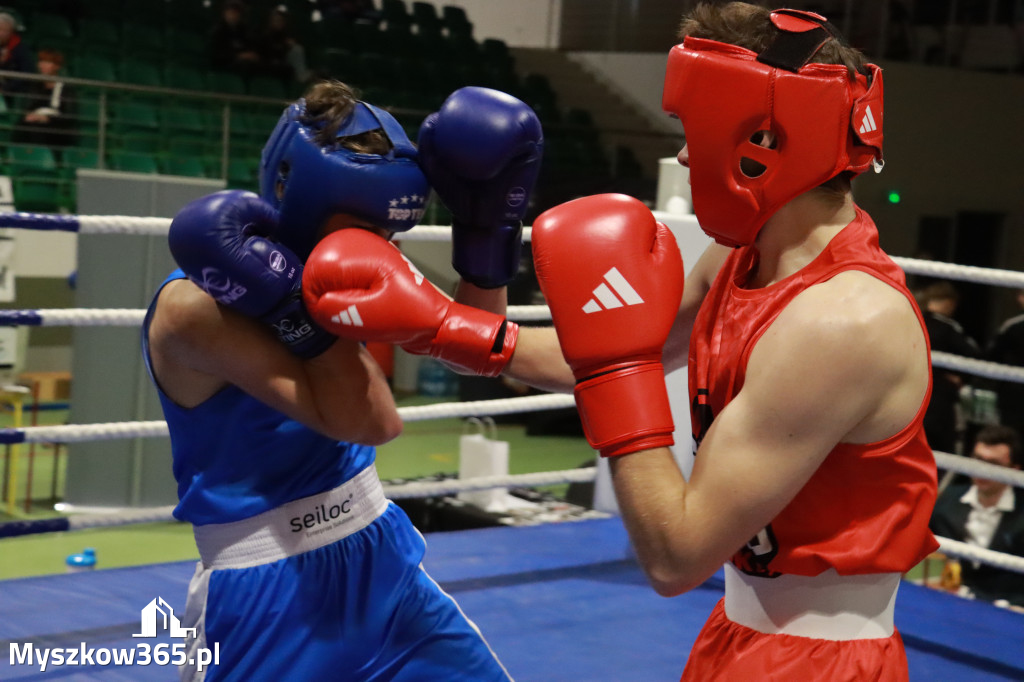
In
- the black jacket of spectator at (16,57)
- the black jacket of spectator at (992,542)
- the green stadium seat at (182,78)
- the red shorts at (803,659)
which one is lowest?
the black jacket of spectator at (992,542)

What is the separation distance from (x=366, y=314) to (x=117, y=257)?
3.57 m

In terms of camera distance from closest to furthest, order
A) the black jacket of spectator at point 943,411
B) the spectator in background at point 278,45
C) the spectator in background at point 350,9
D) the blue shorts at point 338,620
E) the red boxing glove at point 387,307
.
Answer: the red boxing glove at point 387,307 < the blue shorts at point 338,620 < the black jacket of spectator at point 943,411 < the spectator in background at point 278,45 < the spectator in background at point 350,9

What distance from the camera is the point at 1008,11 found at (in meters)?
9.03

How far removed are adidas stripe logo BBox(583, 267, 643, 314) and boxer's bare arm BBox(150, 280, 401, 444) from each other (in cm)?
44

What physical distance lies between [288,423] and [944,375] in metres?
3.76

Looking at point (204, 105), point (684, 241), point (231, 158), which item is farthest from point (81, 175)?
point (204, 105)

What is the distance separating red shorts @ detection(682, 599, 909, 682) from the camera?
1230 millimetres

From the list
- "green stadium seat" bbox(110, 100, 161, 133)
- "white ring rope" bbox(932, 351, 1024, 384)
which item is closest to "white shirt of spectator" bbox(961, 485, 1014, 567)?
"white ring rope" bbox(932, 351, 1024, 384)

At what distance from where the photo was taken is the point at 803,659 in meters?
1.24

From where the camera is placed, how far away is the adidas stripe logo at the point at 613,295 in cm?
114

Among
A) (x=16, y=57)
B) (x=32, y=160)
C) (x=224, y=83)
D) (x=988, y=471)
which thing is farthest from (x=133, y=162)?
(x=988, y=471)

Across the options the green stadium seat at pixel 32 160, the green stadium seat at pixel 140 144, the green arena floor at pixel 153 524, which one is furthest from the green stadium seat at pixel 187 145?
the green arena floor at pixel 153 524

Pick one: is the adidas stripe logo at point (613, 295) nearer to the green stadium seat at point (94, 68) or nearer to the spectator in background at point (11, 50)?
the spectator in background at point (11, 50)

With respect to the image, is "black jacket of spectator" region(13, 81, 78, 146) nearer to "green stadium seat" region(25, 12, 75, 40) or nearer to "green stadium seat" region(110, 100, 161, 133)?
"green stadium seat" region(110, 100, 161, 133)
